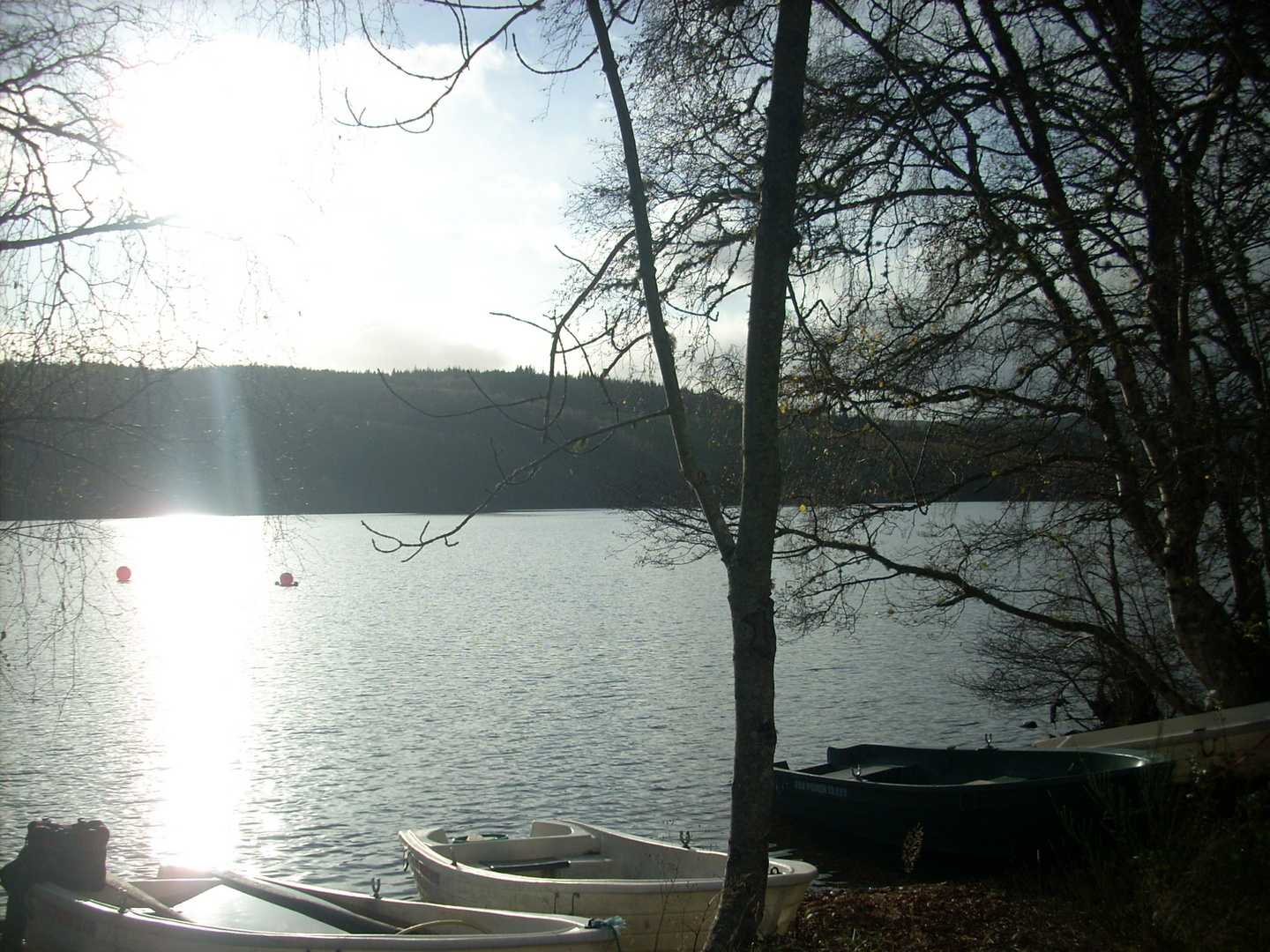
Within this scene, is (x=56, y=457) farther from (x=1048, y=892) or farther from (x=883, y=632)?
(x=883, y=632)

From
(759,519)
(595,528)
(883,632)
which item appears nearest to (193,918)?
(759,519)

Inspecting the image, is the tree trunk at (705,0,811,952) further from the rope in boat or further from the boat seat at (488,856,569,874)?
the boat seat at (488,856,569,874)

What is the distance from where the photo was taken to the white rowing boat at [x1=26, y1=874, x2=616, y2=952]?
607 cm

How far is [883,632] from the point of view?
27938 millimetres

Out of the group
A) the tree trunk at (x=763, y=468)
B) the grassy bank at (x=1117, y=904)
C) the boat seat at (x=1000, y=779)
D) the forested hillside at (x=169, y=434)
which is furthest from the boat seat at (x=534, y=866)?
the boat seat at (x=1000, y=779)

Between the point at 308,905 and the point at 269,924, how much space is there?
0.34m

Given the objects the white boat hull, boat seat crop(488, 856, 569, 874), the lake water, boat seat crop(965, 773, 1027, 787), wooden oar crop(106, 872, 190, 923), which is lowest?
the lake water

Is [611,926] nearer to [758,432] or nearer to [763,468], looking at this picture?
[763,468]

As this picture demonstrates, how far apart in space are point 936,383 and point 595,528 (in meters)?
81.6

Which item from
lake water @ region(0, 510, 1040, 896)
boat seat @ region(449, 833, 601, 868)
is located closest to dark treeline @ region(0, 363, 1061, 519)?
lake water @ region(0, 510, 1040, 896)

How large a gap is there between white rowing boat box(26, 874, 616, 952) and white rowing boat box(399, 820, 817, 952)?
465 millimetres

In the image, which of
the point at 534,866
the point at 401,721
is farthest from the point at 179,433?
the point at 401,721

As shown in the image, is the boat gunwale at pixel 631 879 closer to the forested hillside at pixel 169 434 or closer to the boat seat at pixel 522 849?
the boat seat at pixel 522 849

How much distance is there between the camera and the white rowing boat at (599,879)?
7.15 m
